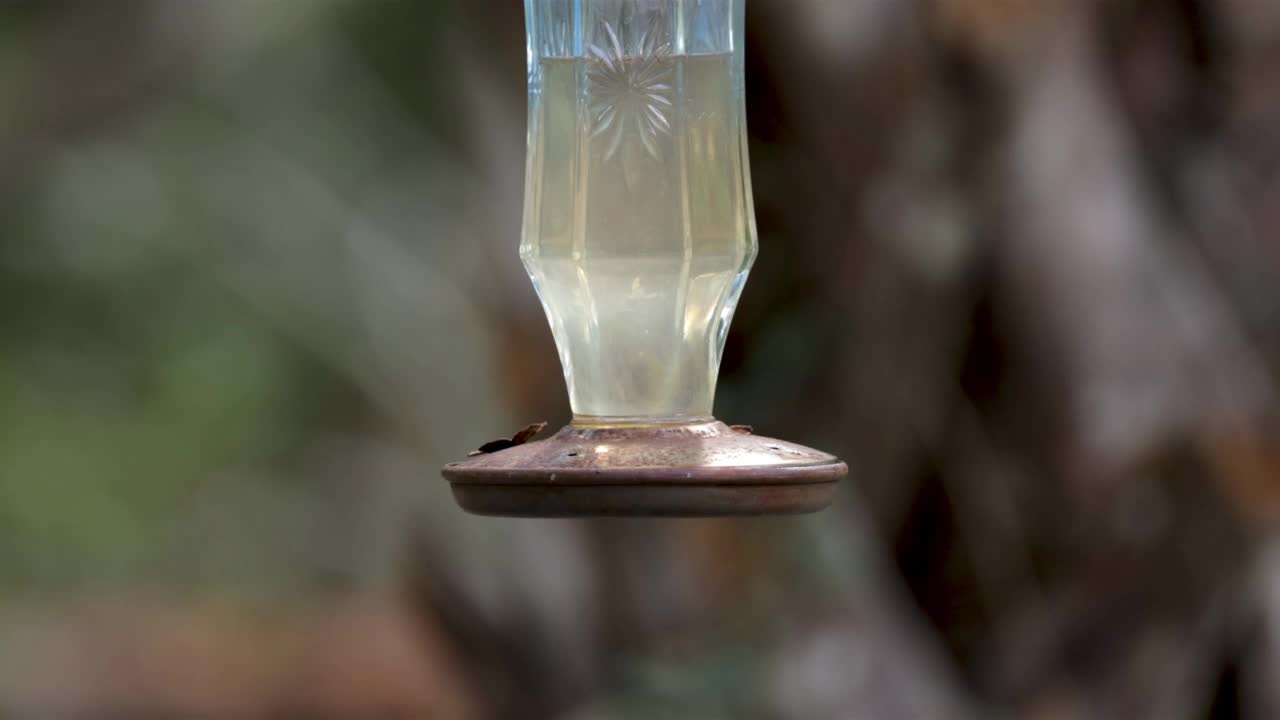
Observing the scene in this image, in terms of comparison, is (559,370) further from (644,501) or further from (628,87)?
(644,501)

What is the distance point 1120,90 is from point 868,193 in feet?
1.50

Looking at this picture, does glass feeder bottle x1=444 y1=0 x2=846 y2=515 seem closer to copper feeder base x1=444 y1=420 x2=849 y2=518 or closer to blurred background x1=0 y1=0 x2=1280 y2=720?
copper feeder base x1=444 y1=420 x2=849 y2=518

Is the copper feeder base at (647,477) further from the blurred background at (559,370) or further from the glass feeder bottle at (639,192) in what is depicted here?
the blurred background at (559,370)

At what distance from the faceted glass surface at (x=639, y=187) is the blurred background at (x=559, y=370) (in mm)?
1657

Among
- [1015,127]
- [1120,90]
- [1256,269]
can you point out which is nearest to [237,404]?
[1015,127]

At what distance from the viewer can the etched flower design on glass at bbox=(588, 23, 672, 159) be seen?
1.02 m

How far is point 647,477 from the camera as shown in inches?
33.9

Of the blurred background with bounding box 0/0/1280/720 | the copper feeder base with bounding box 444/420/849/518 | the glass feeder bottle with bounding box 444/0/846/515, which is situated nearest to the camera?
the copper feeder base with bounding box 444/420/849/518

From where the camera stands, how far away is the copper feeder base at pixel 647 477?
87 cm

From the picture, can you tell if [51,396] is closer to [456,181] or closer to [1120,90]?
[456,181]

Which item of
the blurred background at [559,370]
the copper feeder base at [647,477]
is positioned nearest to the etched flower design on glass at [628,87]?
the copper feeder base at [647,477]

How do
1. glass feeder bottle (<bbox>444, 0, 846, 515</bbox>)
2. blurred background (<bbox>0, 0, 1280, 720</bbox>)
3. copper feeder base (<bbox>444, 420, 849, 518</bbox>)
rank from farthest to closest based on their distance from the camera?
blurred background (<bbox>0, 0, 1280, 720</bbox>)
glass feeder bottle (<bbox>444, 0, 846, 515</bbox>)
copper feeder base (<bbox>444, 420, 849, 518</bbox>)

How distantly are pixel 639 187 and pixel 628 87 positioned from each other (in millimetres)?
67

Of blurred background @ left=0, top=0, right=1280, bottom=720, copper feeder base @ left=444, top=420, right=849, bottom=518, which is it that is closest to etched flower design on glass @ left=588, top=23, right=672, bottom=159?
copper feeder base @ left=444, top=420, right=849, bottom=518
